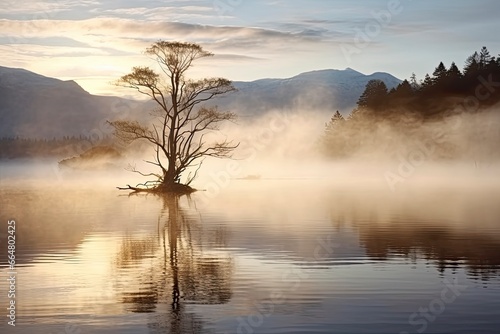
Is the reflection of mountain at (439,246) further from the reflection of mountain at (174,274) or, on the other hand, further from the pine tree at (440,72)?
the pine tree at (440,72)

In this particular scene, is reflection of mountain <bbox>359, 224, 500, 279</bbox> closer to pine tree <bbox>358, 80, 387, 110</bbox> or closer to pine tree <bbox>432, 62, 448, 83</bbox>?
pine tree <bbox>432, 62, 448, 83</bbox>

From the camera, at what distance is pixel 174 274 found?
23859 millimetres

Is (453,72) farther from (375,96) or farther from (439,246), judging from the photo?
(439,246)

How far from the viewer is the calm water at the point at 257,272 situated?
17453 mm

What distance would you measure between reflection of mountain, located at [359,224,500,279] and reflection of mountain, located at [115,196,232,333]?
6.95 metres

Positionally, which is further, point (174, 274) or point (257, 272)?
point (257, 272)

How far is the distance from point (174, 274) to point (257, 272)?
2785 millimetres

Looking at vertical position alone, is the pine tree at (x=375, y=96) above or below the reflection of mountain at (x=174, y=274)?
above

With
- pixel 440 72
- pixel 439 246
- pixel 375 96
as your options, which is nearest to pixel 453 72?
pixel 440 72

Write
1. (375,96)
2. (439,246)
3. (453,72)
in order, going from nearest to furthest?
(439,246)
(453,72)
(375,96)

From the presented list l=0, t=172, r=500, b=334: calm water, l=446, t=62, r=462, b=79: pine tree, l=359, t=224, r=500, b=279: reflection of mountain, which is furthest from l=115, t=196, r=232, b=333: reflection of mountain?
l=446, t=62, r=462, b=79: pine tree

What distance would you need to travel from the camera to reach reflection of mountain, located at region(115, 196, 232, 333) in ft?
60.2

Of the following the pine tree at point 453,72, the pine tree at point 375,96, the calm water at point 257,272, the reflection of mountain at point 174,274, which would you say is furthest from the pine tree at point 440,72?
the reflection of mountain at point 174,274

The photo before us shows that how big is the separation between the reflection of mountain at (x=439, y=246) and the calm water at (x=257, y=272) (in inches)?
2.0
